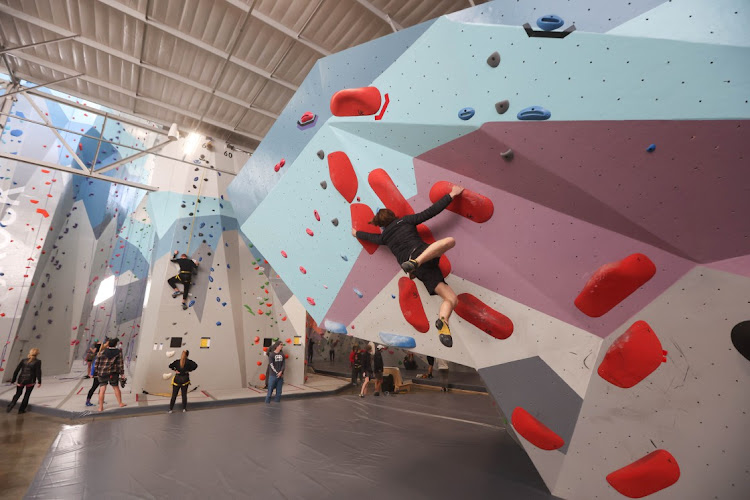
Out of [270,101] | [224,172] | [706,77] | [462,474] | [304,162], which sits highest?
[270,101]

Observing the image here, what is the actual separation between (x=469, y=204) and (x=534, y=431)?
4.77 ft

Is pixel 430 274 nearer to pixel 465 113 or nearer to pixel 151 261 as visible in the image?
pixel 465 113

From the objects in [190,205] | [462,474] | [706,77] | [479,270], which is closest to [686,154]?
[706,77]

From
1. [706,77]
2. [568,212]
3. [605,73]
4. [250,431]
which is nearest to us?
[706,77]

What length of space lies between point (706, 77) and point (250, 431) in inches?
184

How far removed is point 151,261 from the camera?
6875mm

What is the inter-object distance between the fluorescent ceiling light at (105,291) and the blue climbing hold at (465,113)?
10.6 meters

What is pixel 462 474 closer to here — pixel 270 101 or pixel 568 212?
pixel 568 212

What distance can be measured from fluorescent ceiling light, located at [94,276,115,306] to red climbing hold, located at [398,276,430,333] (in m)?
9.83

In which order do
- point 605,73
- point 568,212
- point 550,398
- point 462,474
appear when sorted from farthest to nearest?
point 462,474 < point 550,398 < point 568,212 < point 605,73

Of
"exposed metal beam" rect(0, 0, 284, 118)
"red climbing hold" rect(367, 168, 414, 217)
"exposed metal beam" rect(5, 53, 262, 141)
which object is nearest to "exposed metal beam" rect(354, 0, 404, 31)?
"exposed metal beam" rect(0, 0, 284, 118)

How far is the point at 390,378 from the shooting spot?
7375 mm

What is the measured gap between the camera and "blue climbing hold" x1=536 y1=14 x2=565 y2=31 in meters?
1.57

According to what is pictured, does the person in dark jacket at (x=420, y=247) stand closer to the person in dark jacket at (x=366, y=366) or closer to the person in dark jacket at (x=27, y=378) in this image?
the person in dark jacket at (x=366, y=366)
